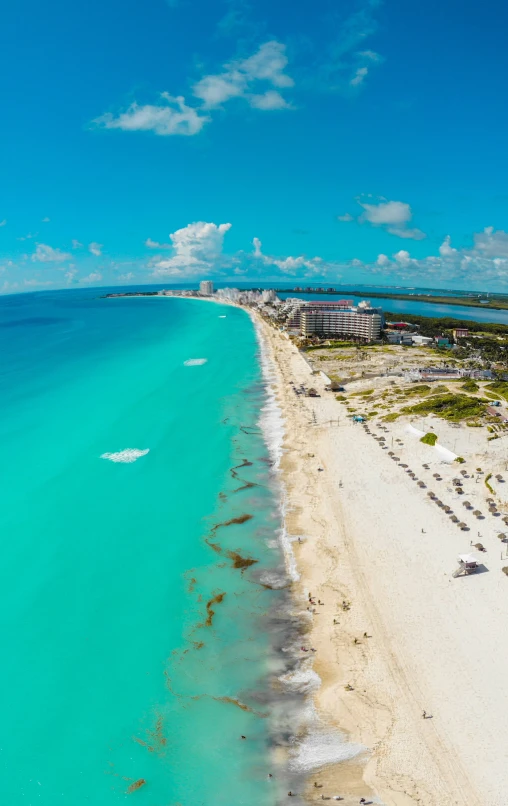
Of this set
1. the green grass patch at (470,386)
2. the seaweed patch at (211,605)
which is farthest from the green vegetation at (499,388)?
the seaweed patch at (211,605)

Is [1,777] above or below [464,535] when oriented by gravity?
below

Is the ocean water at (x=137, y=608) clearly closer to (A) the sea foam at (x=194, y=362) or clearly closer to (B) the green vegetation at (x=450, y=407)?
(B) the green vegetation at (x=450, y=407)

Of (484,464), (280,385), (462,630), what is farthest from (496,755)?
(280,385)

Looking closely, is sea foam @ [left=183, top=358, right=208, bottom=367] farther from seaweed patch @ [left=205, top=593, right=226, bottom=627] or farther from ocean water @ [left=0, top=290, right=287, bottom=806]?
seaweed patch @ [left=205, top=593, right=226, bottom=627]

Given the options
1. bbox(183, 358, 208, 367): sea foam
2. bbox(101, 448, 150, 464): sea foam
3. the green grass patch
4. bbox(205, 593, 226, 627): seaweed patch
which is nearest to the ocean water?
bbox(205, 593, 226, 627): seaweed patch

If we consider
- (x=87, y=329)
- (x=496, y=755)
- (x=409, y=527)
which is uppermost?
(x=87, y=329)

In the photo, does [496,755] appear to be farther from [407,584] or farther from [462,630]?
[407,584]
